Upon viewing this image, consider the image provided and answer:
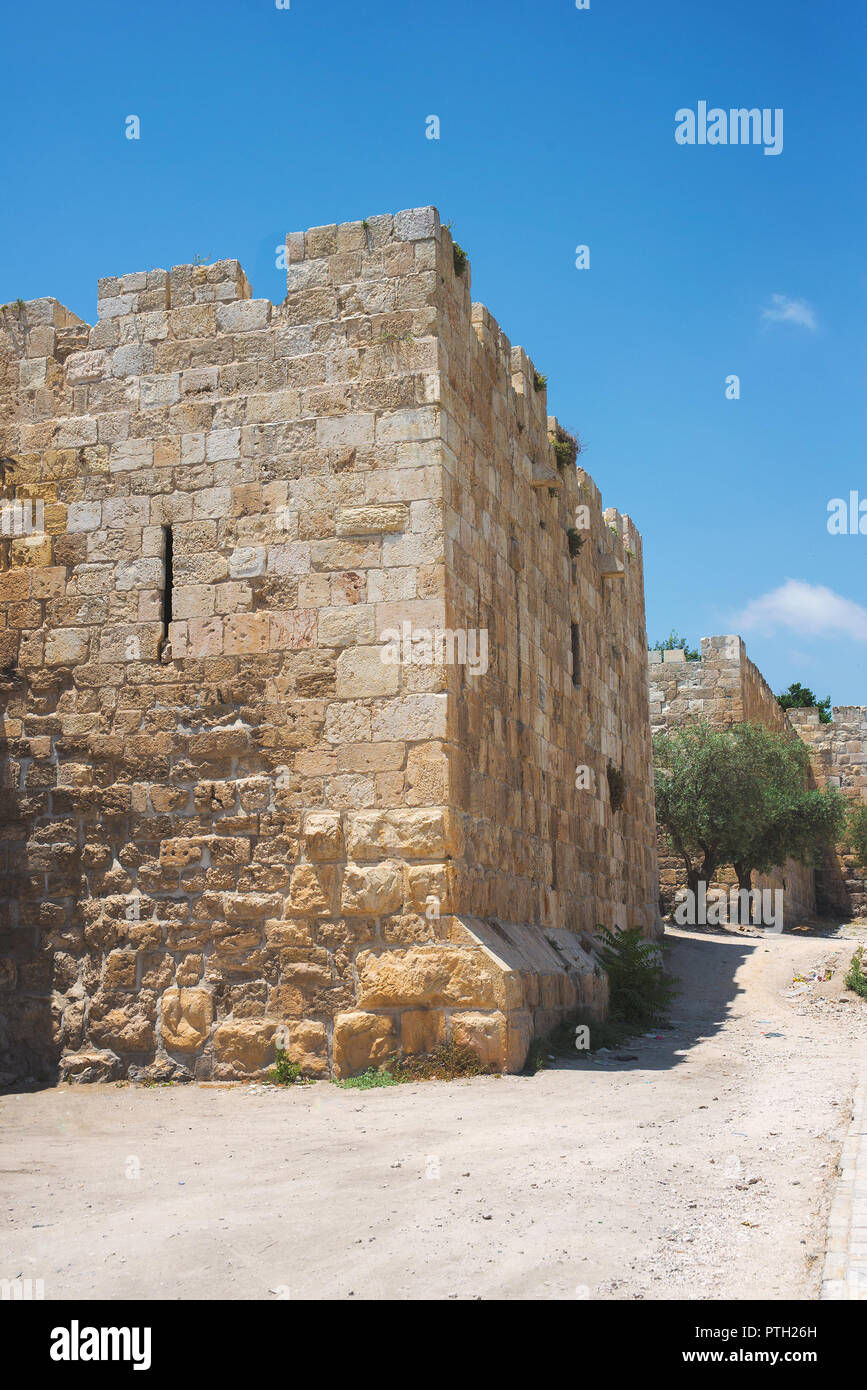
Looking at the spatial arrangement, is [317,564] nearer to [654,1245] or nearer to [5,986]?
[5,986]

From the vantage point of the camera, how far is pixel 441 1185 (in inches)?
208

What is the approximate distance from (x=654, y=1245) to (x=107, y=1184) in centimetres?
263

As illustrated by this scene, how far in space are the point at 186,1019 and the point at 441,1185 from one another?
3652 mm

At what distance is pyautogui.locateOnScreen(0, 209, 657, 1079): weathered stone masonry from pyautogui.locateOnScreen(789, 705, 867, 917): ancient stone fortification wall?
65.3 feet

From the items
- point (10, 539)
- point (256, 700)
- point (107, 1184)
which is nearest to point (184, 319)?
point (10, 539)

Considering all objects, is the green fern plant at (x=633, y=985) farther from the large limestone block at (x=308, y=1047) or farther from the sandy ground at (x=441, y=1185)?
the large limestone block at (x=308, y=1047)

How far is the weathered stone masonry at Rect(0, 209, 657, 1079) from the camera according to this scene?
8211 mm

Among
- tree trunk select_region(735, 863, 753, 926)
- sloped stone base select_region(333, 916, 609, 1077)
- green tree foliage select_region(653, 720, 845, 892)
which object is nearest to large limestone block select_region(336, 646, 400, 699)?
sloped stone base select_region(333, 916, 609, 1077)

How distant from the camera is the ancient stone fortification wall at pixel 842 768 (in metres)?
28.4

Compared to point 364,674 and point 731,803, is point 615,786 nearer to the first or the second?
point 731,803

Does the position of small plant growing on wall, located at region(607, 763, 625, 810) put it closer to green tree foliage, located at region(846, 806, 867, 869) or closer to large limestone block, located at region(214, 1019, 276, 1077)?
large limestone block, located at region(214, 1019, 276, 1077)

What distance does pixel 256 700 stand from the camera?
8.76 meters

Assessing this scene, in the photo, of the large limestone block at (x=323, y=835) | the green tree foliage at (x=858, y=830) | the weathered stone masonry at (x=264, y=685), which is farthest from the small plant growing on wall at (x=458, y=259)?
the green tree foliage at (x=858, y=830)

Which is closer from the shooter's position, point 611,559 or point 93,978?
point 93,978
